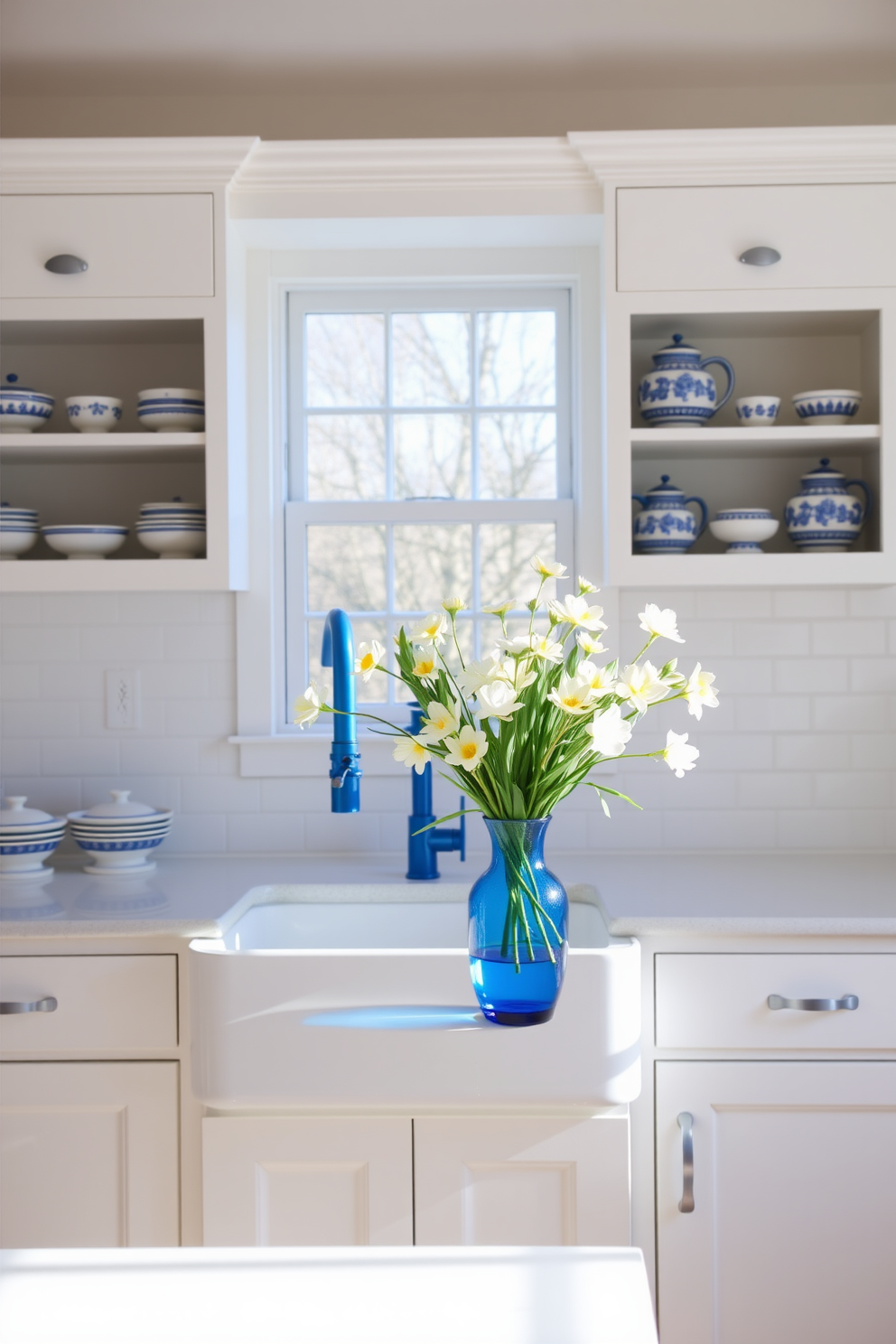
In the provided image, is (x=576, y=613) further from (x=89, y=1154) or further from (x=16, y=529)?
(x=16, y=529)

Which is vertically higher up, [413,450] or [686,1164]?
[413,450]

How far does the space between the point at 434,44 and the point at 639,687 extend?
2020 millimetres

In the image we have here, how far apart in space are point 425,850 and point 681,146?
1452 millimetres

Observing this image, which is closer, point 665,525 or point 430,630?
point 430,630

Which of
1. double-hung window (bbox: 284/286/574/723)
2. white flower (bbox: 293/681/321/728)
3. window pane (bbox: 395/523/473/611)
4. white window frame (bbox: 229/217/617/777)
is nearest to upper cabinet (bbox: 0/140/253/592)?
white window frame (bbox: 229/217/617/777)

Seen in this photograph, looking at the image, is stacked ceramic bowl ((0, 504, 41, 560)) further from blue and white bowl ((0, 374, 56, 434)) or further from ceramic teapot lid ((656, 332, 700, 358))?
ceramic teapot lid ((656, 332, 700, 358))

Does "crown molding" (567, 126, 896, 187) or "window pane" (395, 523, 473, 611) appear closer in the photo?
"crown molding" (567, 126, 896, 187)

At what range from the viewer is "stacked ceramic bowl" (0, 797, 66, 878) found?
2137mm

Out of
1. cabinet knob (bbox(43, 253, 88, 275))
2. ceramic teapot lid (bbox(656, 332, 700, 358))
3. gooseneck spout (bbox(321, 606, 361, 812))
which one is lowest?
gooseneck spout (bbox(321, 606, 361, 812))

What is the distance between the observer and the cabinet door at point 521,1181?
5.60 feet

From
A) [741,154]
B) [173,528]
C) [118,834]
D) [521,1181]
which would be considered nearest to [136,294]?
[173,528]

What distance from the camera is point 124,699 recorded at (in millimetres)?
2508

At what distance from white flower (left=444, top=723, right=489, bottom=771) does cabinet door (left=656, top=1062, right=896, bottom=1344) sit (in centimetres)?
108

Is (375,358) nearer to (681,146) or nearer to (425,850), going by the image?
(681,146)
